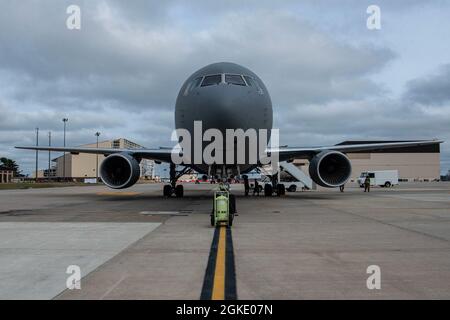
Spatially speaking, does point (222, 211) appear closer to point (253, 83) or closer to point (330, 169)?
point (253, 83)

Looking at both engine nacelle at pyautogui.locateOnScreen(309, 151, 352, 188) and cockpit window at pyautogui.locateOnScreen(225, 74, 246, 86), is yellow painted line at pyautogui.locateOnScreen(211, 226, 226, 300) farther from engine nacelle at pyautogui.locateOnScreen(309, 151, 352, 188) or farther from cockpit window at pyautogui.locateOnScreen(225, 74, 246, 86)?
engine nacelle at pyautogui.locateOnScreen(309, 151, 352, 188)

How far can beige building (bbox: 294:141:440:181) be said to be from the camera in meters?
91.3

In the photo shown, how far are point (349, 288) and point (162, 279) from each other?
1.96 metres

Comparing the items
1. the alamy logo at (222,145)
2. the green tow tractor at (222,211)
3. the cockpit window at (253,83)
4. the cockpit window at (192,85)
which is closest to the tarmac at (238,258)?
the green tow tractor at (222,211)

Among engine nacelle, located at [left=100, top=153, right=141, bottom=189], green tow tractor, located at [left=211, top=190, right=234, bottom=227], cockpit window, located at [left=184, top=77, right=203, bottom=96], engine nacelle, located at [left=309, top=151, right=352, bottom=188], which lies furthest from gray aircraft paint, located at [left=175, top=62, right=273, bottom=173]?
engine nacelle, located at [left=309, top=151, right=352, bottom=188]

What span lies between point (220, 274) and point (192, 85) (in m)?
9.64

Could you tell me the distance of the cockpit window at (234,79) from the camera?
525 inches

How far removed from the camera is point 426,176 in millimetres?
93125

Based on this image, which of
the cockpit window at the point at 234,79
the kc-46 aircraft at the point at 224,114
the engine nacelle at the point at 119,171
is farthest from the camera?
the engine nacelle at the point at 119,171

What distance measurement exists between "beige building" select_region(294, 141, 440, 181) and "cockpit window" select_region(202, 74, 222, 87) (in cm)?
8078

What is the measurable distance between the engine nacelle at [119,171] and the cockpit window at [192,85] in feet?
15.3

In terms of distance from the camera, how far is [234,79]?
13.5m

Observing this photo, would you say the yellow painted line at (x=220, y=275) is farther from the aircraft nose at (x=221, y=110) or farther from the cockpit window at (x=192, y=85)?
the cockpit window at (x=192, y=85)
